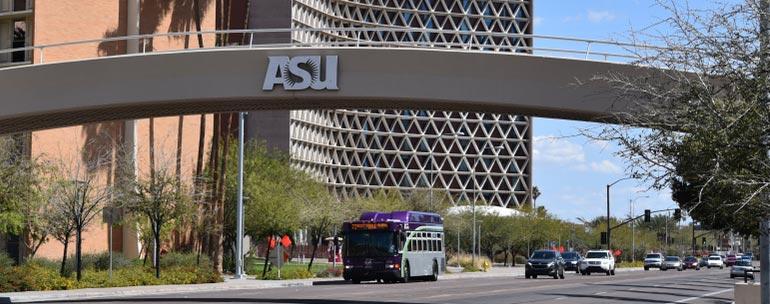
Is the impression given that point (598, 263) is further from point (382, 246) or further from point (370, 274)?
point (382, 246)

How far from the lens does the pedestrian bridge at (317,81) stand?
3116 centimetres

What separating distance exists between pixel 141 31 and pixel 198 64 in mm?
35364

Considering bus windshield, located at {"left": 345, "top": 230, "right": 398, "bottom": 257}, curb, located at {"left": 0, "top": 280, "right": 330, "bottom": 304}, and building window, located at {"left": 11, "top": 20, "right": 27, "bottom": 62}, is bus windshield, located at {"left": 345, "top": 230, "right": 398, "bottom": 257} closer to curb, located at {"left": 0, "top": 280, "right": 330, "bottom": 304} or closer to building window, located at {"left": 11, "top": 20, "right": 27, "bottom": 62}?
curb, located at {"left": 0, "top": 280, "right": 330, "bottom": 304}

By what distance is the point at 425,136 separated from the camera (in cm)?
16962

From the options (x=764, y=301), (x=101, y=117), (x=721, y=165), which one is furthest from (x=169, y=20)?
(x=721, y=165)

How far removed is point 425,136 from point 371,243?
118 meters

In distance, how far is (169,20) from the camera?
6912 centimetres

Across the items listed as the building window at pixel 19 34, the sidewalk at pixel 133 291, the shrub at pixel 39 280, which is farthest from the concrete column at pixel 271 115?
the shrub at pixel 39 280

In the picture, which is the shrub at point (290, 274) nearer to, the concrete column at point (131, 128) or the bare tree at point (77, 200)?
the concrete column at point (131, 128)

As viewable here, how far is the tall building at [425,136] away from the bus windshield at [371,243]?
100387 millimetres

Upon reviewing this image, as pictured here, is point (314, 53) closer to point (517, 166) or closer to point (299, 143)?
point (299, 143)

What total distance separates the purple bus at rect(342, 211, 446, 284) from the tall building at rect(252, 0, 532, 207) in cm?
9968

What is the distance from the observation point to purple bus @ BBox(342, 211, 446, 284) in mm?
51938

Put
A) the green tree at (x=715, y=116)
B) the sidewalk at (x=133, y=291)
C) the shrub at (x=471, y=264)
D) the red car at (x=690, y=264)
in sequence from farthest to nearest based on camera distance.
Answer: the red car at (x=690, y=264) → the shrub at (x=471, y=264) → the sidewalk at (x=133, y=291) → the green tree at (x=715, y=116)
